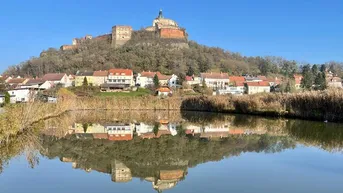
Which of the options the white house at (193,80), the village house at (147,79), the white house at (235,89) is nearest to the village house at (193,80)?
the white house at (193,80)

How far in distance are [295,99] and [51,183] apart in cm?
2216

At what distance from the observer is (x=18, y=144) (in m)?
12.2

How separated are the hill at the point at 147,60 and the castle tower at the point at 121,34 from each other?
6.10ft

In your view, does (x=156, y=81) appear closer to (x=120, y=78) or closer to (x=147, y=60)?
(x=120, y=78)

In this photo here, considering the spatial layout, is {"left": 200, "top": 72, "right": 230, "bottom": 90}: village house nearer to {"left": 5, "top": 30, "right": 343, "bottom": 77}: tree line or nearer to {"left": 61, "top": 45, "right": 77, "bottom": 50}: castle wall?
{"left": 5, "top": 30, "right": 343, "bottom": 77}: tree line

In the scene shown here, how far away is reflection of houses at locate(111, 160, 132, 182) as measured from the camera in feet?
26.4

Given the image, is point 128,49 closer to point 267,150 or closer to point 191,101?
point 191,101

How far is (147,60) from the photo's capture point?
9631 centimetres

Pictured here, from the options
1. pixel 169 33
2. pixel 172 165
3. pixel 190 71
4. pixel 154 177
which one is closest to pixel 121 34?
pixel 169 33

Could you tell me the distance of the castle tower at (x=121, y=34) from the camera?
115 meters

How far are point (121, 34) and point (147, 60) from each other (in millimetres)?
23749

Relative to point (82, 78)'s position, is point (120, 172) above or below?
below

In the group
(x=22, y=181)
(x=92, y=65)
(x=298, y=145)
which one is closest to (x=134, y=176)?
(x=22, y=181)

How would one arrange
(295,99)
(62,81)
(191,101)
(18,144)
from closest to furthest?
(18,144) < (295,99) < (191,101) < (62,81)
